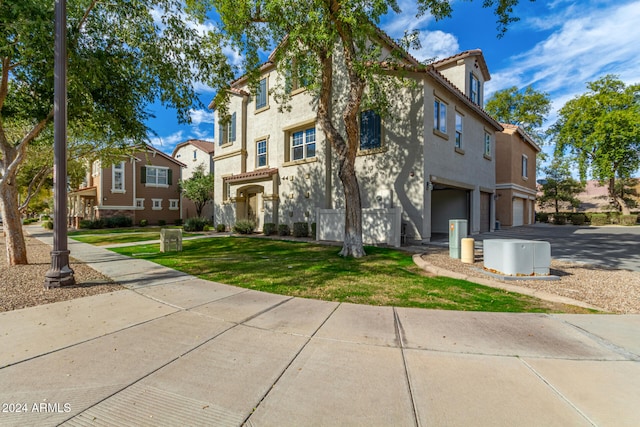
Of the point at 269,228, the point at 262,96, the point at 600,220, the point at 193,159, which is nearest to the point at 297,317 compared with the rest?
the point at 269,228

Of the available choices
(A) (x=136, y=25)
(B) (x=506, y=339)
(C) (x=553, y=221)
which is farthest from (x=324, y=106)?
(C) (x=553, y=221)

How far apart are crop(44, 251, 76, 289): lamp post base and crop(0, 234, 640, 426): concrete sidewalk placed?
1.48m

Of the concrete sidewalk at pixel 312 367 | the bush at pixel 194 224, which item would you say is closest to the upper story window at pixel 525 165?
the concrete sidewalk at pixel 312 367

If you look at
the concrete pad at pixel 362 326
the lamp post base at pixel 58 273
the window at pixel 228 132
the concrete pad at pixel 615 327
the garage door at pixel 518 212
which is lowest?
the concrete pad at pixel 615 327

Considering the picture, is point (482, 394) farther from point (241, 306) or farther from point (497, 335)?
point (241, 306)

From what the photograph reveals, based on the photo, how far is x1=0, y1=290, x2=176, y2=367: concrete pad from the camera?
11.5ft

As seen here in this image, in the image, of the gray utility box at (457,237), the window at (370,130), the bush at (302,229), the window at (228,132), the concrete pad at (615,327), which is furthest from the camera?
the window at (228,132)

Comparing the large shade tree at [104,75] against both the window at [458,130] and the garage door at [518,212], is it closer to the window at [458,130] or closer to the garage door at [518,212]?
the window at [458,130]

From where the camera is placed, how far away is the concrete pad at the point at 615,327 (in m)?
3.68

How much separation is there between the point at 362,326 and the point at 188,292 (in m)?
3.65

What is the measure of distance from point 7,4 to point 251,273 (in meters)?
7.97

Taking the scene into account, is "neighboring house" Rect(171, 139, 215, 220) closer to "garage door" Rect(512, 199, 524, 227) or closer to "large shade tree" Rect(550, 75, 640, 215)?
"garage door" Rect(512, 199, 524, 227)

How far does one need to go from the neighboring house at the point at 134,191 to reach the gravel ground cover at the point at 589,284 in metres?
29.0

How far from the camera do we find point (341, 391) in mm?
2707
